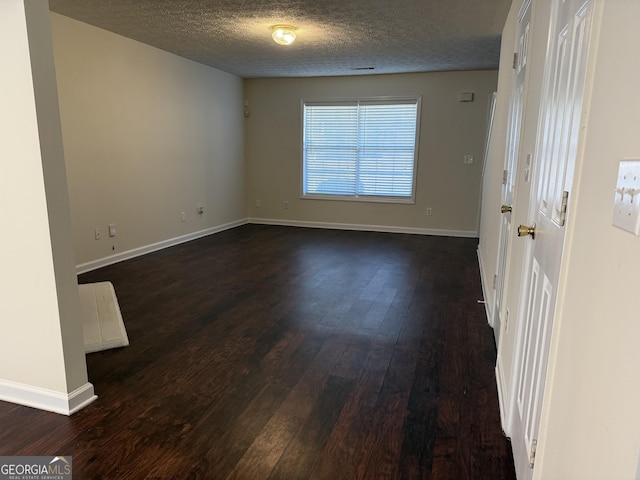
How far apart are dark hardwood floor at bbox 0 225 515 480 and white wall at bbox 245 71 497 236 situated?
2.56m

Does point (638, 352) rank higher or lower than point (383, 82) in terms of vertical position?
lower

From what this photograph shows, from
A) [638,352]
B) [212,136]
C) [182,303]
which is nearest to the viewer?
[638,352]

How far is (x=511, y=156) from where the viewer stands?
2676 mm

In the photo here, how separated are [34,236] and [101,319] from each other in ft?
4.22

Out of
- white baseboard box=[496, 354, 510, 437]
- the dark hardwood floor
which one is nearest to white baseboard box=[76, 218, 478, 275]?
the dark hardwood floor

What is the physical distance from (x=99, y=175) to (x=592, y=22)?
14.7ft

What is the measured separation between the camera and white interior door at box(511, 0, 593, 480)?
104cm

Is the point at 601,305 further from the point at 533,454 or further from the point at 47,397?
the point at 47,397

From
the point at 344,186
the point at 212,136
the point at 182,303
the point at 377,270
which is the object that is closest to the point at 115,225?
the point at 182,303

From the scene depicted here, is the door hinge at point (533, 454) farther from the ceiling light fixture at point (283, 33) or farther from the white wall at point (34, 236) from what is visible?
the ceiling light fixture at point (283, 33)

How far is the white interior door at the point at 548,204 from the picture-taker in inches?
40.8

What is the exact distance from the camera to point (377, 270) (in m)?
4.38

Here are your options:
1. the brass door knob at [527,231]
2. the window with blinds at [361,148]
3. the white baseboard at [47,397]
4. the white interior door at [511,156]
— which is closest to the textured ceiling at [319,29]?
the window with blinds at [361,148]

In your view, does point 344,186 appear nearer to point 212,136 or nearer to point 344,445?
point 212,136
